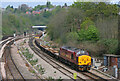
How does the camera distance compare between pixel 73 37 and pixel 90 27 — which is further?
pixel 73 37

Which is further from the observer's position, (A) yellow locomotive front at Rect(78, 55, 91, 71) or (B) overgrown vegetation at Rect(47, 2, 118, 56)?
(B) overgrown vegetation at Rect(47, 2, 118, 56)

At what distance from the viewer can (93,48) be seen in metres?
28.5

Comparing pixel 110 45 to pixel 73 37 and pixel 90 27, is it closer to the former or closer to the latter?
pixel 90 27

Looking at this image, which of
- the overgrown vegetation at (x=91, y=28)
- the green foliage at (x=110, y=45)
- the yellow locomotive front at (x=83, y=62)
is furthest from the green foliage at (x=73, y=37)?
the yellow locomotive front at (x=83, y=62)

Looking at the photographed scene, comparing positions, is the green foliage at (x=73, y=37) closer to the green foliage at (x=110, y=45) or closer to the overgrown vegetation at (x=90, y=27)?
the overgrown vegetation at (x=90, y=27)

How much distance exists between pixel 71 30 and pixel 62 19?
3.91m

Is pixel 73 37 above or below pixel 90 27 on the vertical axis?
below

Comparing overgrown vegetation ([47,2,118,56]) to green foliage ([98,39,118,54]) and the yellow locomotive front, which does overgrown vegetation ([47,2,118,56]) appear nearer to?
green foliage ([98,39,118,54])

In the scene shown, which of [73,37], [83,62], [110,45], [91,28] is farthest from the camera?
[73,37]

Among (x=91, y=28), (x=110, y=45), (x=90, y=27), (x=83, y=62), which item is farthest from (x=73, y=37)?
(x=83, y=62)

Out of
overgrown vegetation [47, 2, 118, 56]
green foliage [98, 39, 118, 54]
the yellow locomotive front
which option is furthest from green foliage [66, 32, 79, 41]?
the yellow locomotive front

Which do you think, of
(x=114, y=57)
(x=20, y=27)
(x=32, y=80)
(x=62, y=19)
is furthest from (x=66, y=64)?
(x=20, y=27)

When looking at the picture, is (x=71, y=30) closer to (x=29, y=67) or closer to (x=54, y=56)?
(x=54, y=56)

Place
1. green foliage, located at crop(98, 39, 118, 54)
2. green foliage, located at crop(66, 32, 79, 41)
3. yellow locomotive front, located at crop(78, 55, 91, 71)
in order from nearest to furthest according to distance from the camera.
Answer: yellow locomotive front, located at crop(78, 55, 91, 71) < green foliage, located at crop(98, 39, 118, 54) < green foliage, located at crop(66, 32, 79, 41)
